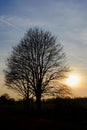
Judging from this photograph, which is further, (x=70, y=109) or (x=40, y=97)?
(x=40, y=97)

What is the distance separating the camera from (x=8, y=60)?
40875mm

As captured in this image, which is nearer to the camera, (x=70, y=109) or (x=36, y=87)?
(x=70, y=109)

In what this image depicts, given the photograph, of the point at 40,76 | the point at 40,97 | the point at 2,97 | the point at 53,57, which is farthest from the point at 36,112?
the point at 2,97

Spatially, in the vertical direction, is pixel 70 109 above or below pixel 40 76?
below

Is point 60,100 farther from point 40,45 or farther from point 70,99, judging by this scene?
point 40,45

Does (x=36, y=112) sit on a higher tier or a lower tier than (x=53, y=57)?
lower

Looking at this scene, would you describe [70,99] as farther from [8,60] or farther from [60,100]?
[8,60]

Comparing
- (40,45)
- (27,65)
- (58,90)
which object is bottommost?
(58,90)

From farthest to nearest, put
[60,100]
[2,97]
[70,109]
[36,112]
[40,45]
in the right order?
[2,97] < [40,45] < [36,112] < [60,100] < [70,109]

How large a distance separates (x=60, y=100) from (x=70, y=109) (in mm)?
2878

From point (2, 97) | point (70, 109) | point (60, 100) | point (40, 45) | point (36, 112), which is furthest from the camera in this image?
point (2, 97)

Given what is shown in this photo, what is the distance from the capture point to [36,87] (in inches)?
1534

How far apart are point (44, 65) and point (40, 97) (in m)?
4.32

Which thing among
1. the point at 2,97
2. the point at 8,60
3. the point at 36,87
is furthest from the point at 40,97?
the point at 2,97
